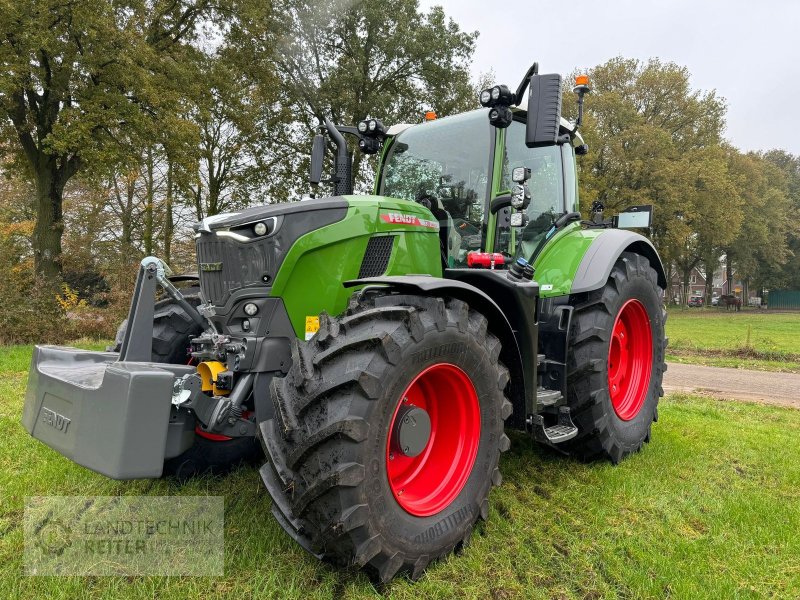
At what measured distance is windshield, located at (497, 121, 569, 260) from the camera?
3724mm

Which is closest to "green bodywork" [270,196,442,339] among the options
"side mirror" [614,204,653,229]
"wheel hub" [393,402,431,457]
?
"wheel hub" [393,402,431,457]

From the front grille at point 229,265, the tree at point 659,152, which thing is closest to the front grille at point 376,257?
the front grille at point 229,265

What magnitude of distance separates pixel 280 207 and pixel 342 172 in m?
1.20

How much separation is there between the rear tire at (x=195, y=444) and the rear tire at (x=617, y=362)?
7.32 ft

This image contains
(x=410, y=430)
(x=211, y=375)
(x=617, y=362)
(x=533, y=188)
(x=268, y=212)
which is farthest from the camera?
(x=617, y=362)

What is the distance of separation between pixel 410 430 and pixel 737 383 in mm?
7840

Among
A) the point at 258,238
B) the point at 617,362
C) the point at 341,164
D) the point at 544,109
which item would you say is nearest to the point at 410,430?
the point at 258,238

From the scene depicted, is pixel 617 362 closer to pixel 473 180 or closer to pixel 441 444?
pixel 473 180

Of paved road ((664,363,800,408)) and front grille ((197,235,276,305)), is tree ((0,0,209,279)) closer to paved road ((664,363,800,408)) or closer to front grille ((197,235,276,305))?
front grille ((197,235,276,305))

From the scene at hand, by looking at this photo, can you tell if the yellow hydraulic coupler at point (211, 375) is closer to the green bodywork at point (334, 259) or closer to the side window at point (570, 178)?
the green bodywork at point (334, 259)

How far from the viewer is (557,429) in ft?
11.6

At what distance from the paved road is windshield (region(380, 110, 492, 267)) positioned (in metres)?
5.26

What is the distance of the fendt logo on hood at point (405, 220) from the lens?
304 centimetres

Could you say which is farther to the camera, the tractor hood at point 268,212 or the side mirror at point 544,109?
the side mirror at point 544,109
